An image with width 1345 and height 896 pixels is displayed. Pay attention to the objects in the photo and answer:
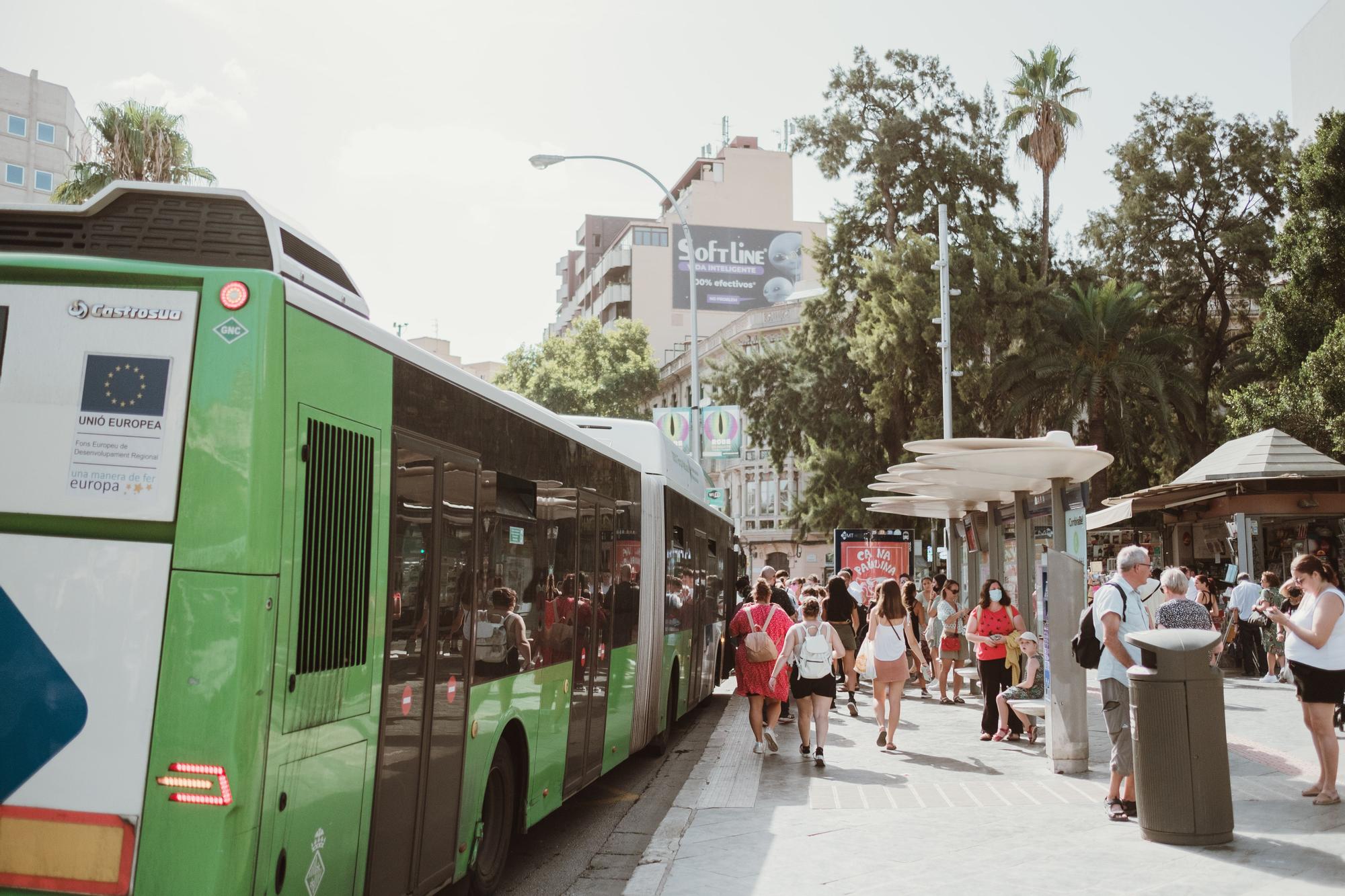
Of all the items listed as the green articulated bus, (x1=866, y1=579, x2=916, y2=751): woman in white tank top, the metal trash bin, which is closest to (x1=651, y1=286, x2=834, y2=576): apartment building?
(x1=866, y1=579, x2=916, y2=751): woman in white tank top

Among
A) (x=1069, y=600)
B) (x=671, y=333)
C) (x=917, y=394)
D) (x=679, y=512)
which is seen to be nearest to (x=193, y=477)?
(x=1069, y=600)

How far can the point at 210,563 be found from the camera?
4207mm

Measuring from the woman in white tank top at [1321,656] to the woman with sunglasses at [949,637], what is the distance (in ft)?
28.7

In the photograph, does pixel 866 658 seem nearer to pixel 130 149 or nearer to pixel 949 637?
pixel 949 637

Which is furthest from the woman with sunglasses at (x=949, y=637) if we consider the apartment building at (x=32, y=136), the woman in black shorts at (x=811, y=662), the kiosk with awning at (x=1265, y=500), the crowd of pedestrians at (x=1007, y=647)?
the apartment building at (x=32, y=136)

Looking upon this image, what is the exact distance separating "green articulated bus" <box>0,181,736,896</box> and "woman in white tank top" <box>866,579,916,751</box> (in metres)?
8.15

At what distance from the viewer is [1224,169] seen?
41.5 meters

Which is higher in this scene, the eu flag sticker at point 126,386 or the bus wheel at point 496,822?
the eu flag sticker at point 126,386

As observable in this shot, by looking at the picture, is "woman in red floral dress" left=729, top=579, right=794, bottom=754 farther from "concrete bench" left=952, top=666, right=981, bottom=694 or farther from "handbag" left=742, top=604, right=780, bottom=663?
"concrete bench" left=952, top=666, right=981, bottom=694

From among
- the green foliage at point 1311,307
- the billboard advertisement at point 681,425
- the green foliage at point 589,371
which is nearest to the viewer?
the green foliage at point 1311,307

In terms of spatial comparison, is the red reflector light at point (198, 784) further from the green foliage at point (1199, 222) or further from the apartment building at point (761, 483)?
the apartment building at point (761, 483)

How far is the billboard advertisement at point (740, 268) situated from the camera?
86500 millimetres

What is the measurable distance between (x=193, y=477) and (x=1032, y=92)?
3915cm

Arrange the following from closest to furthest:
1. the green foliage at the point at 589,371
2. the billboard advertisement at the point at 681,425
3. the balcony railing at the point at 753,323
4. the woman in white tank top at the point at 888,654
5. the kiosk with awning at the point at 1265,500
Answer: the woman in white tank top at the point at 888,654 → the kiosk with awning at the point at 1265,500 → the billboard advertisement at the point at 681,425 → the green foliage at the point at 589,371 → the balcony railing at the point at 753,323
